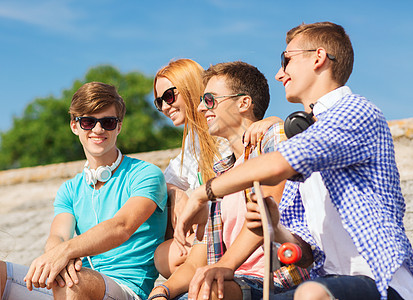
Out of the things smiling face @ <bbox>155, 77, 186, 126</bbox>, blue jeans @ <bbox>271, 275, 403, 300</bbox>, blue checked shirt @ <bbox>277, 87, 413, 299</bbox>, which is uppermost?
smiling face @ <bbox>155, 77, 186, 126</bbox>

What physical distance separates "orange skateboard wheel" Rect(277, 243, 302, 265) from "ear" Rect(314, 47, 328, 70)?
32.5 inches

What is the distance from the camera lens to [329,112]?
6.48 feet

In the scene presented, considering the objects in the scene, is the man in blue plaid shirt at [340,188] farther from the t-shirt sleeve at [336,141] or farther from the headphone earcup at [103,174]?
the headphone earcup at [103,174]

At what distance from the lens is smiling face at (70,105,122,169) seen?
3.41 metres

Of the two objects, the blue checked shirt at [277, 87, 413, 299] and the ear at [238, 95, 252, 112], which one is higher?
the ear at [238, 95, 252, 112]

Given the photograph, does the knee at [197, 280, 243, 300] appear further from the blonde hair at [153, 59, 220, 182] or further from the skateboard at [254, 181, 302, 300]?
the blonde hair at [153, 59, 220, 182]

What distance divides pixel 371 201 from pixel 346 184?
0.11 metres

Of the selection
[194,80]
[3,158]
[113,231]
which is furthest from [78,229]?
[3,158]

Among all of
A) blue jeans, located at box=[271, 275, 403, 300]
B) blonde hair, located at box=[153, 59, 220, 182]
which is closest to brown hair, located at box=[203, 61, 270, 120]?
blonde hair, located at box=[153, 59, 220, 182]

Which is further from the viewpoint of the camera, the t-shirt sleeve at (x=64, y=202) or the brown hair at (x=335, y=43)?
the t-shirt sleeve at (x=64, y=202)

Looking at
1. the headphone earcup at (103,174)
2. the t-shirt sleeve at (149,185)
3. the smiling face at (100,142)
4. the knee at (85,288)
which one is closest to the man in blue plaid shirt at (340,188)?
the knee at (85,288)

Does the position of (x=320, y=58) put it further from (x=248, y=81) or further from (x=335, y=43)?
(x=248, y=81)

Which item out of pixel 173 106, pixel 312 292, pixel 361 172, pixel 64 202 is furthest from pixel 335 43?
pixel 64 202

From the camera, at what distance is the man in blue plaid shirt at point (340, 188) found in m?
1.88
